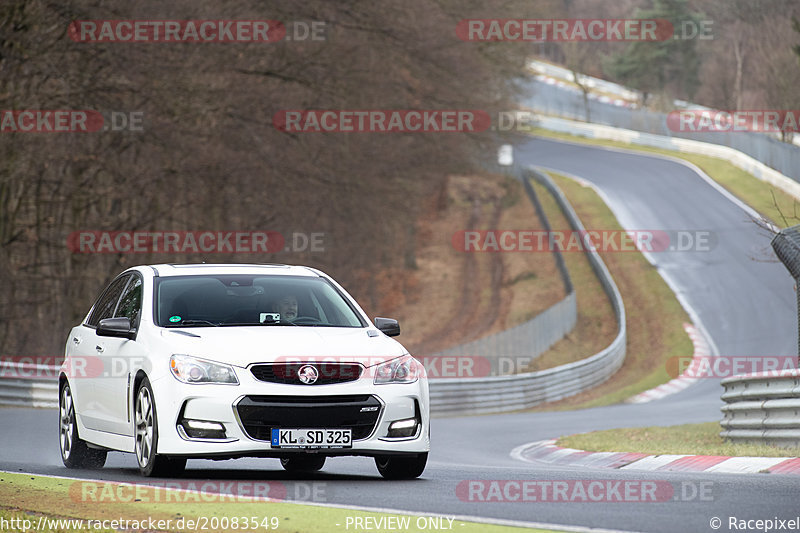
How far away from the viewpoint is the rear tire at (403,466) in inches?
393

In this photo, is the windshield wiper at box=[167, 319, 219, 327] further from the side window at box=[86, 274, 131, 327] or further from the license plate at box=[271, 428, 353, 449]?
the side window at box=[86, 274, 131, 327]

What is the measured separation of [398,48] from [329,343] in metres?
26.4

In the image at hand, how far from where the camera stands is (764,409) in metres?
15.0

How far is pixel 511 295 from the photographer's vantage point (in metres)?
52.6

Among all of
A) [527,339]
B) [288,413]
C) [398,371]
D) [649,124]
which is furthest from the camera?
[649,124]

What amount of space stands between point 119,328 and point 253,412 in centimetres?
159

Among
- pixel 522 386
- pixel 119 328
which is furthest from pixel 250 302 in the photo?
pixel 522 386

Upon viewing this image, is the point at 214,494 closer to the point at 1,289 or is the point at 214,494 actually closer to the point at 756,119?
the point at 1,289

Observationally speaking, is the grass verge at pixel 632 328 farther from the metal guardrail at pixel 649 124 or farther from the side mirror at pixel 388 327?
the side mirror at pixel 388 327

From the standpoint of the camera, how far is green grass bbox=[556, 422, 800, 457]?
13750 millimetres

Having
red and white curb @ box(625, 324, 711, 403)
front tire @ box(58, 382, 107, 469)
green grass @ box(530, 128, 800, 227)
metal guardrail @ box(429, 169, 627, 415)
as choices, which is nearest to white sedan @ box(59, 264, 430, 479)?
front tire @ box(58, 382, 107, 469)

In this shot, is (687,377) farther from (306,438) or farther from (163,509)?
(163,509)

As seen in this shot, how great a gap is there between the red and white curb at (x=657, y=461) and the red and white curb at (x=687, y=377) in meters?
15.2

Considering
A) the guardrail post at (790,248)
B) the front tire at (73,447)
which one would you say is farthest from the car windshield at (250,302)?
the guardrail post at (790,248)
